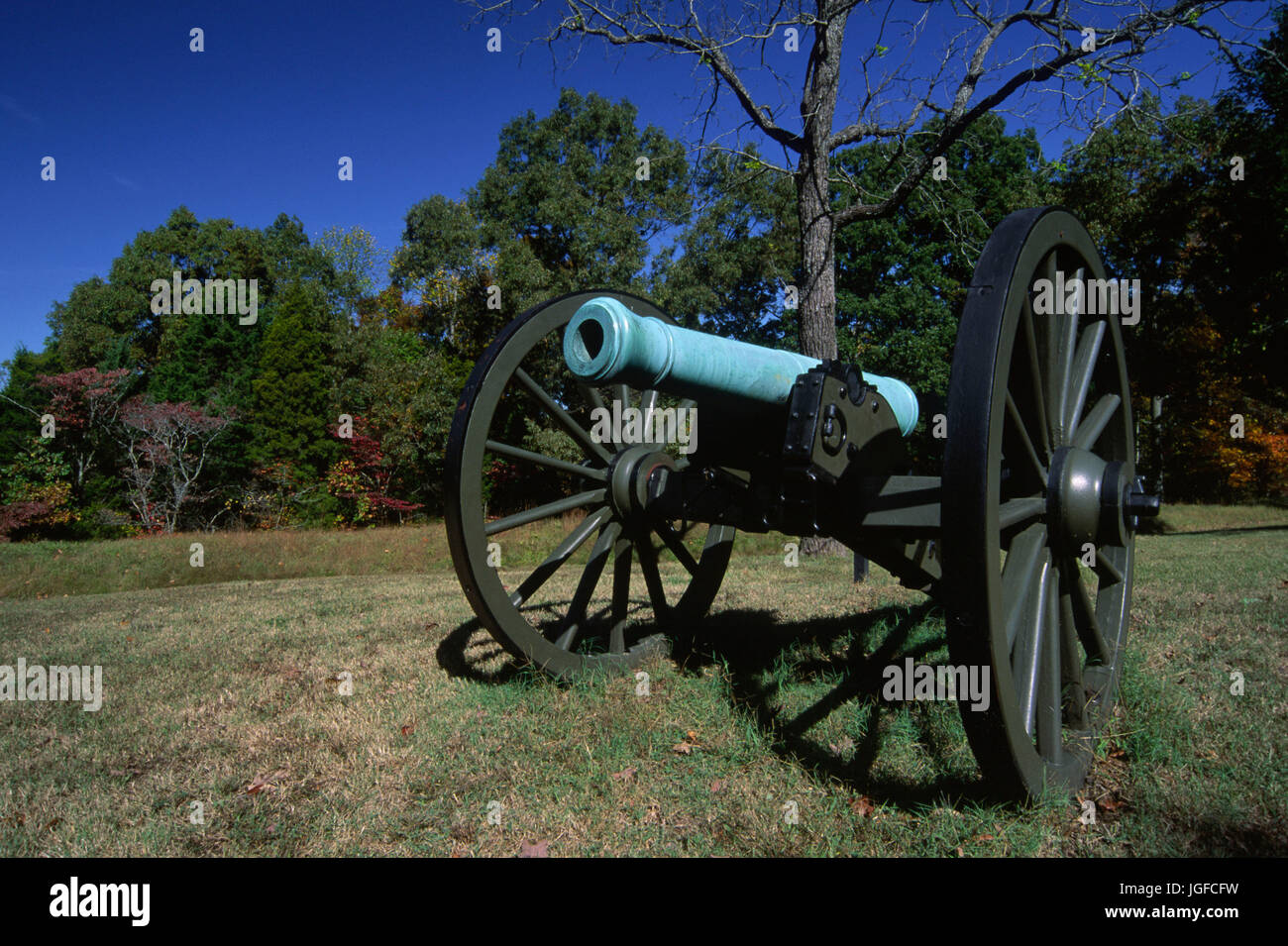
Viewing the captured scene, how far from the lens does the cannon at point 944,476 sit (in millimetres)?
2086

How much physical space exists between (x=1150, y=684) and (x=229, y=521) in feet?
77.3

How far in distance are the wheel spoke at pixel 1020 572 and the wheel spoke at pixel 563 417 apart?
→ 2.20m

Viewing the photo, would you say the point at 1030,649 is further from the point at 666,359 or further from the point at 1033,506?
the point at 666,359

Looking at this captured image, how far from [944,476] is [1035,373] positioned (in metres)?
0.79

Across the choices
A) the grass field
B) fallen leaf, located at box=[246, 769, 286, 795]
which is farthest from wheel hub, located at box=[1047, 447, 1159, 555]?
fallen leaf, located at box=[246, 769, 286, 795]

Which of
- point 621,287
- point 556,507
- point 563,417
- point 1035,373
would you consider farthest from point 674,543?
point 621,287

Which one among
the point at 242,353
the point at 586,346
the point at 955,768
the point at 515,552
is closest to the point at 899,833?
the point at 955,768

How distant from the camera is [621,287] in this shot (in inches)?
771

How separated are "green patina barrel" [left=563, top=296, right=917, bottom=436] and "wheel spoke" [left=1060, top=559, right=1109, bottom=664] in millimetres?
1228

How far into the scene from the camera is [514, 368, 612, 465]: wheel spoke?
157 inches

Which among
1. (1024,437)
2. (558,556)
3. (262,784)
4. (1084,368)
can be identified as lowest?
(262,784)

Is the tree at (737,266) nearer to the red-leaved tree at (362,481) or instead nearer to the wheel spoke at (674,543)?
the red-leaved tree at (362,481)

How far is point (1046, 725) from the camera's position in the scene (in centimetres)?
249

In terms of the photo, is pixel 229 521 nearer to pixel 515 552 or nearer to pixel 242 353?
pixel 242 353
